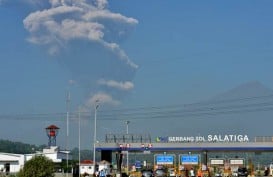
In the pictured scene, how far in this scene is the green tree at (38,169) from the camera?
69.5 meters

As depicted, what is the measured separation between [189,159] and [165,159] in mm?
4584

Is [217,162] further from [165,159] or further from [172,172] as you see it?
[172,172]

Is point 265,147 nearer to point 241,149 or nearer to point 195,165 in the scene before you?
point 241,149

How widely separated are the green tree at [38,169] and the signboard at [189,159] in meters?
43.8

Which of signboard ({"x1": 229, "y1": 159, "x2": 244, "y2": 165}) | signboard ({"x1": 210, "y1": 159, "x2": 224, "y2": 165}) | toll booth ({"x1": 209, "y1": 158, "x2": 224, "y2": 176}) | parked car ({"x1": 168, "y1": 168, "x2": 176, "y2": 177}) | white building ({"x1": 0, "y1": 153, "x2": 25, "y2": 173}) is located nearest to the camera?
→ parked car ({"x1": 168, "y1": 168, "x2": 176, "y2": 177})

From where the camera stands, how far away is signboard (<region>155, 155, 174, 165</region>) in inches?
4392

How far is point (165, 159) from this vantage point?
112m

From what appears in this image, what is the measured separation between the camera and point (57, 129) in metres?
138

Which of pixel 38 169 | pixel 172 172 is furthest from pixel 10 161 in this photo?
pixel 38 169

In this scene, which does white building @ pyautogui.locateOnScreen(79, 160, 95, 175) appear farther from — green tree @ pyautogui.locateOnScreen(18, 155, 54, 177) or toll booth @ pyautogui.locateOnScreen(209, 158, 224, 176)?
green tree @ pyautogui.locateOnScreen(18, 155, 54, 177)

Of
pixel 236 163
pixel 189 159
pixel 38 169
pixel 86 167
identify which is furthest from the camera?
pixel 236 163

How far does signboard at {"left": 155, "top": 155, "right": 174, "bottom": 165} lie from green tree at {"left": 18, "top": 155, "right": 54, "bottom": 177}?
142ft

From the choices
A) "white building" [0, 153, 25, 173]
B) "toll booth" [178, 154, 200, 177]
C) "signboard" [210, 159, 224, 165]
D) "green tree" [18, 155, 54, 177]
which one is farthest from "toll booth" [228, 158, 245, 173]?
"green tree" [18, 155, 54, 177]

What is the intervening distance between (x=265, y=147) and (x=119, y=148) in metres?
31.9
